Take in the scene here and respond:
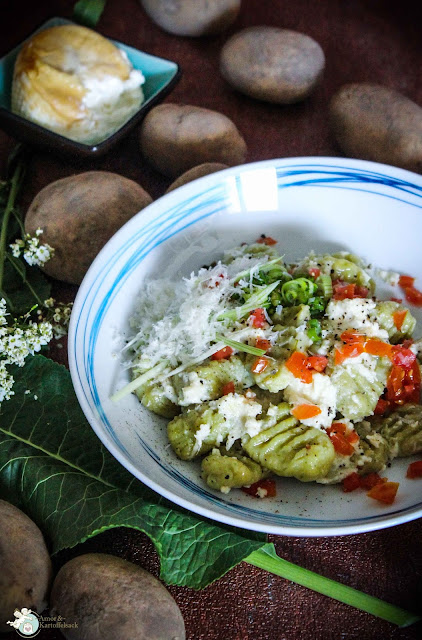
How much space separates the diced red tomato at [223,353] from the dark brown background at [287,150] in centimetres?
82

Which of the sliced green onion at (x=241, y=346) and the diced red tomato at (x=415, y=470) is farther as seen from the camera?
the sliced green onion at (x=241, y=346)

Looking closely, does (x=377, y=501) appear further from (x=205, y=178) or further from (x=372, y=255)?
(x=205, y=178)

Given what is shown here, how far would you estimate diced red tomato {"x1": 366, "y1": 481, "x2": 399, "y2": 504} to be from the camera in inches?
102

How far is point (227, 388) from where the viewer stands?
9.27ft

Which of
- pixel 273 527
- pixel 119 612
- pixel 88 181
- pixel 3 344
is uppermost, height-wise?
pixel 88 181

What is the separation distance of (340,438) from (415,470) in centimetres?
31

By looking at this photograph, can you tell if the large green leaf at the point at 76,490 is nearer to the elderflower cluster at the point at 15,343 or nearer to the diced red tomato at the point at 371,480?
the elderflower cluster at the point at 15,343

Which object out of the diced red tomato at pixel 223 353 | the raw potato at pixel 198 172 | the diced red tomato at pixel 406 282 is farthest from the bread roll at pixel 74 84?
the diced red tomato at pixel 406 282

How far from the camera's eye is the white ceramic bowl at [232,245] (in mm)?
2639

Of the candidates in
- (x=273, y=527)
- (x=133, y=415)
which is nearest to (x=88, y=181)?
(x=133, y=415)

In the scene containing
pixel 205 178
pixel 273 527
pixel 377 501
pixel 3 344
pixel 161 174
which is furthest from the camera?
pixel 161 174

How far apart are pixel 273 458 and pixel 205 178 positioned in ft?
4.65

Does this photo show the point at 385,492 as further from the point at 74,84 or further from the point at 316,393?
the point at 74,84

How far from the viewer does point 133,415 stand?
289 cm
